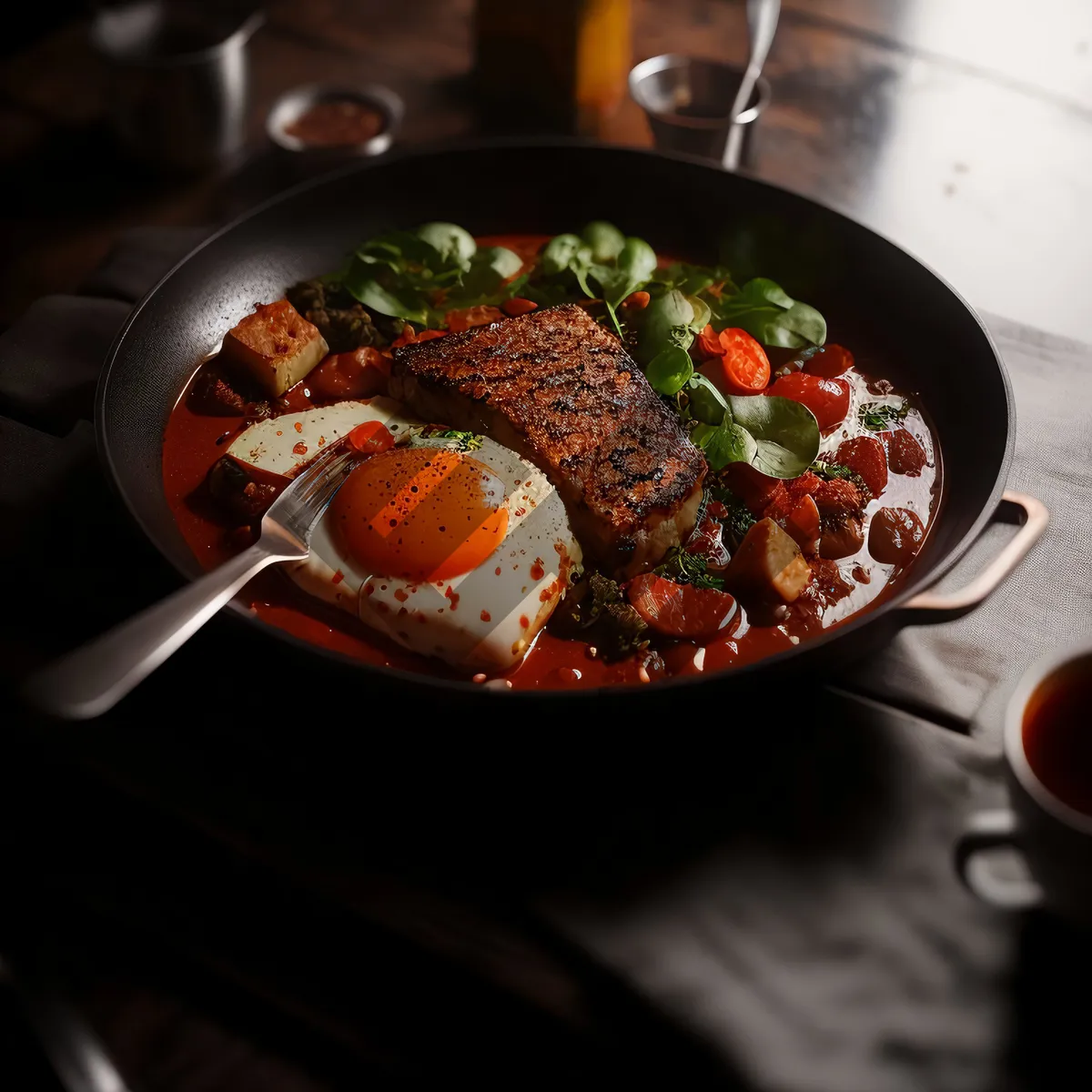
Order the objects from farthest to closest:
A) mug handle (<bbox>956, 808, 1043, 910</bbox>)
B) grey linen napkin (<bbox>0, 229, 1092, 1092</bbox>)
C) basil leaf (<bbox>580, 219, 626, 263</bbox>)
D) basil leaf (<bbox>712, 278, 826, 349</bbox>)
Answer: basil leaf (<bbox>580, 219, 626, 263</bbox>) < basil leaf (<bbox>712, 278, 826, 349</bbox>) < mug handle (<bbox>956, 808, 1043, 910</bbox>) < grey linen napkin (<bbox>0, 229, 1092, 1092</bbox>)

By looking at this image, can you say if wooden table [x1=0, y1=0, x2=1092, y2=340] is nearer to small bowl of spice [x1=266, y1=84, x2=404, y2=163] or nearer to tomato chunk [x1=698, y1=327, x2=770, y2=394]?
small bowl of spice [x1=266, y1=84, x2=404, y2=163]

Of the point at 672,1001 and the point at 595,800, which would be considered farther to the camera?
the point at 595,800

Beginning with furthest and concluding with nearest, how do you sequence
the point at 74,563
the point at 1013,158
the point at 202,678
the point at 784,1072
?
1. the point at 1013,158
2. the point at 74,563
3. the point at 202,678
4. the point at 784,1072

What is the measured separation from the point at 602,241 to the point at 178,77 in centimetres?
174

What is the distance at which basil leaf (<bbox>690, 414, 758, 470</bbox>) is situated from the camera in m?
2.67

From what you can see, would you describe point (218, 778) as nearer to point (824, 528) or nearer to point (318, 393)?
point (318, 393)

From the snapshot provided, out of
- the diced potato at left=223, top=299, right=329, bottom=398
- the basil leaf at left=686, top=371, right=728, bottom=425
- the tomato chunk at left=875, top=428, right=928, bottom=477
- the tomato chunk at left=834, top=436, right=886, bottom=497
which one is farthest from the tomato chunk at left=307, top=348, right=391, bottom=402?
the tomato chunk at left=875, top=428, right=928, bottom=477

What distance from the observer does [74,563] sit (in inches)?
97.9

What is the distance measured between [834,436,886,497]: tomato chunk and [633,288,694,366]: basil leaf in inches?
20.4

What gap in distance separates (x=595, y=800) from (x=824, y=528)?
966 mm

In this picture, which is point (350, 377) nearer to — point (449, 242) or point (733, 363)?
point (449, 242)

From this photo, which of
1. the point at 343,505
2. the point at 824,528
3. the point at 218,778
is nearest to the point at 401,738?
the point at 218,778

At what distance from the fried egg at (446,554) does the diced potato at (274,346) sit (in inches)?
17.4

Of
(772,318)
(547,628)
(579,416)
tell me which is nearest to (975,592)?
(547,628)
